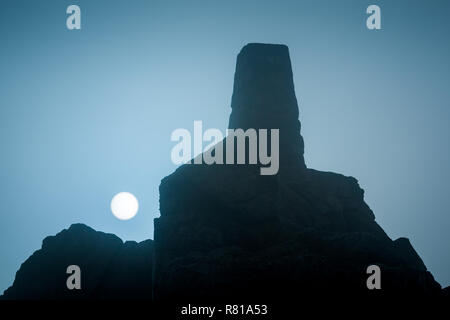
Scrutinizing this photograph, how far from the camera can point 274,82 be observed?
4862 centimetres

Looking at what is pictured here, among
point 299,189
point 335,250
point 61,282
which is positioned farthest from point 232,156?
point 61,282

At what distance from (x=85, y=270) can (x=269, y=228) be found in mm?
28126

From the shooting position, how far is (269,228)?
3894 centimetres

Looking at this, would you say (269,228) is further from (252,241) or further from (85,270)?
(85,270)

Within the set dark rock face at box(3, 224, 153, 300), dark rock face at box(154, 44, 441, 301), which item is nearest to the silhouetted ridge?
dark rock face at box(154, 44, 441, 301)

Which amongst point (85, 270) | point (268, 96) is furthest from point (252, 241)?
point (85, 270)

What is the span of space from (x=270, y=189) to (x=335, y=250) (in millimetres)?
12515

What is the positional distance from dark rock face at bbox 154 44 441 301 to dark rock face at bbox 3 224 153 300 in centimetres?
1549

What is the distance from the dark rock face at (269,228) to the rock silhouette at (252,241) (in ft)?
0.35

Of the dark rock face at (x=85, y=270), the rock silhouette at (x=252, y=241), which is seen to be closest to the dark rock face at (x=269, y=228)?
the rock silhouette at (x=252, y=241)

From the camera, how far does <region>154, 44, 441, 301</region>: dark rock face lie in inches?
1070

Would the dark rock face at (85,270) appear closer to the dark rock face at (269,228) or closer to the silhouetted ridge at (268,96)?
the dark rock face at (269,228)

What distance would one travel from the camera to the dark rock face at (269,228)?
27.2 metres
